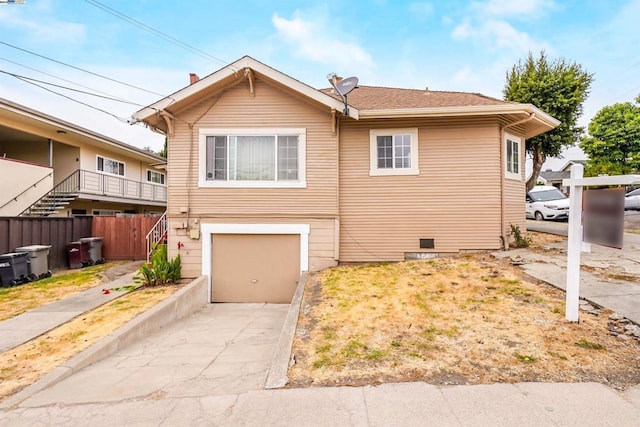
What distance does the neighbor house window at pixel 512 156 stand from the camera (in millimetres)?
9234

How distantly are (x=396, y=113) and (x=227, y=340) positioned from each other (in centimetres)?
668

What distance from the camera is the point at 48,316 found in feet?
19.7

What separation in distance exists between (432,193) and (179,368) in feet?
24.0

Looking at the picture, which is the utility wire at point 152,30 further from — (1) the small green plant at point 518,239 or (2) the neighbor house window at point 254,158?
(1) the small green plant at point 518,239

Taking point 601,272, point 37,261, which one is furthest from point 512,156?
point 37,261

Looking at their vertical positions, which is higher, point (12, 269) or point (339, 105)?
point (339, 105)

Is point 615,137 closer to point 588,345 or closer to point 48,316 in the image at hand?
point 588,345

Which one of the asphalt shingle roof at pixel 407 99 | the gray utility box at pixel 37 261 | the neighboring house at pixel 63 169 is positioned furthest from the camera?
the neighboring house at pixel 63 169

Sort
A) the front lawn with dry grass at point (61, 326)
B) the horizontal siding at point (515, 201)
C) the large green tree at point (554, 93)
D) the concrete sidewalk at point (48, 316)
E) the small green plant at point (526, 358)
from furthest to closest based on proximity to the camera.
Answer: the large green tree at point (554, 93)
the horizontal siding at point (515, 201)
the concrete sidewalk at point (48, 316)
the front lawn with dry grass at point (61, 326)
the small green plant at point (526, 358)

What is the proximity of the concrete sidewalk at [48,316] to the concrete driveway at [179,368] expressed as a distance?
5.69 ft

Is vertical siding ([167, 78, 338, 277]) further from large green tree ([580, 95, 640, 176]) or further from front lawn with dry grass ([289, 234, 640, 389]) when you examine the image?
large green tree ([580, 95, 640, 176])

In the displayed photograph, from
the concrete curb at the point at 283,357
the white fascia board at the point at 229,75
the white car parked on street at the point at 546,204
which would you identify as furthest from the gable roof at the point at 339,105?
the white car parked on street at the point at 546,204

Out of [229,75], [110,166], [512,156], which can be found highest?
[229,75]

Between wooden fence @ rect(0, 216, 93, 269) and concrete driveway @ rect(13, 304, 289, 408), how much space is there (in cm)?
716
